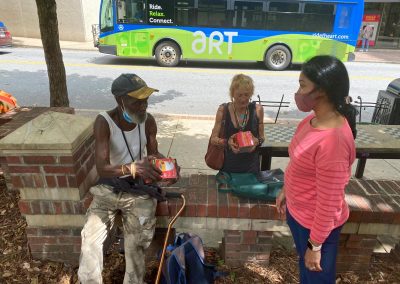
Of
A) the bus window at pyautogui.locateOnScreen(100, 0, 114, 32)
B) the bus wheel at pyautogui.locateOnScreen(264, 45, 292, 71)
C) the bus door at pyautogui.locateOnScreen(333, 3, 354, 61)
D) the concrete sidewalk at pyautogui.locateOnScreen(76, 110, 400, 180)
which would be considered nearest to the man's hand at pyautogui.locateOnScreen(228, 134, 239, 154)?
the concrete sidewalk at pyautogui.locateOnScreen(76, 110, 400, 180)

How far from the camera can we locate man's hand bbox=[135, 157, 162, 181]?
212cm

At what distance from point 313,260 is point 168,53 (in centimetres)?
1221

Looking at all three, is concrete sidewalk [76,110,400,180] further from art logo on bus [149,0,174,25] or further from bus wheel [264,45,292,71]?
bus wheel [264,45,292,71]

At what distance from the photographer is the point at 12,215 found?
3.07 meters

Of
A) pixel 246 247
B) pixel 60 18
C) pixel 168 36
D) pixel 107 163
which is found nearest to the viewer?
pixel 107 163

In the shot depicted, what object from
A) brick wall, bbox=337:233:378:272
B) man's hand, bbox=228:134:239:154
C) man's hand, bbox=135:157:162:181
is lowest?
brick wall, bbox=337:233:378:272

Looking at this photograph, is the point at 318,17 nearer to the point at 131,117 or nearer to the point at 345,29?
the point at 345,29

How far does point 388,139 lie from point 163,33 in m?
10.3

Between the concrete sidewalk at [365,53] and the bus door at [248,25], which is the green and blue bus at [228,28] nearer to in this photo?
the bus door at [248,25]

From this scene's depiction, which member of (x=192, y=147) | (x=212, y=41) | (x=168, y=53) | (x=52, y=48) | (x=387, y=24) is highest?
(x=387, y=24)

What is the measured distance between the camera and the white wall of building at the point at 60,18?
20750 millimetres

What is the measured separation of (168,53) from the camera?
1308cm

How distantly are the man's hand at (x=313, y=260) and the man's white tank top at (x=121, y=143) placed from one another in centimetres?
139

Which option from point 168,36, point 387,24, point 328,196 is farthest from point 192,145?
point 387,24
